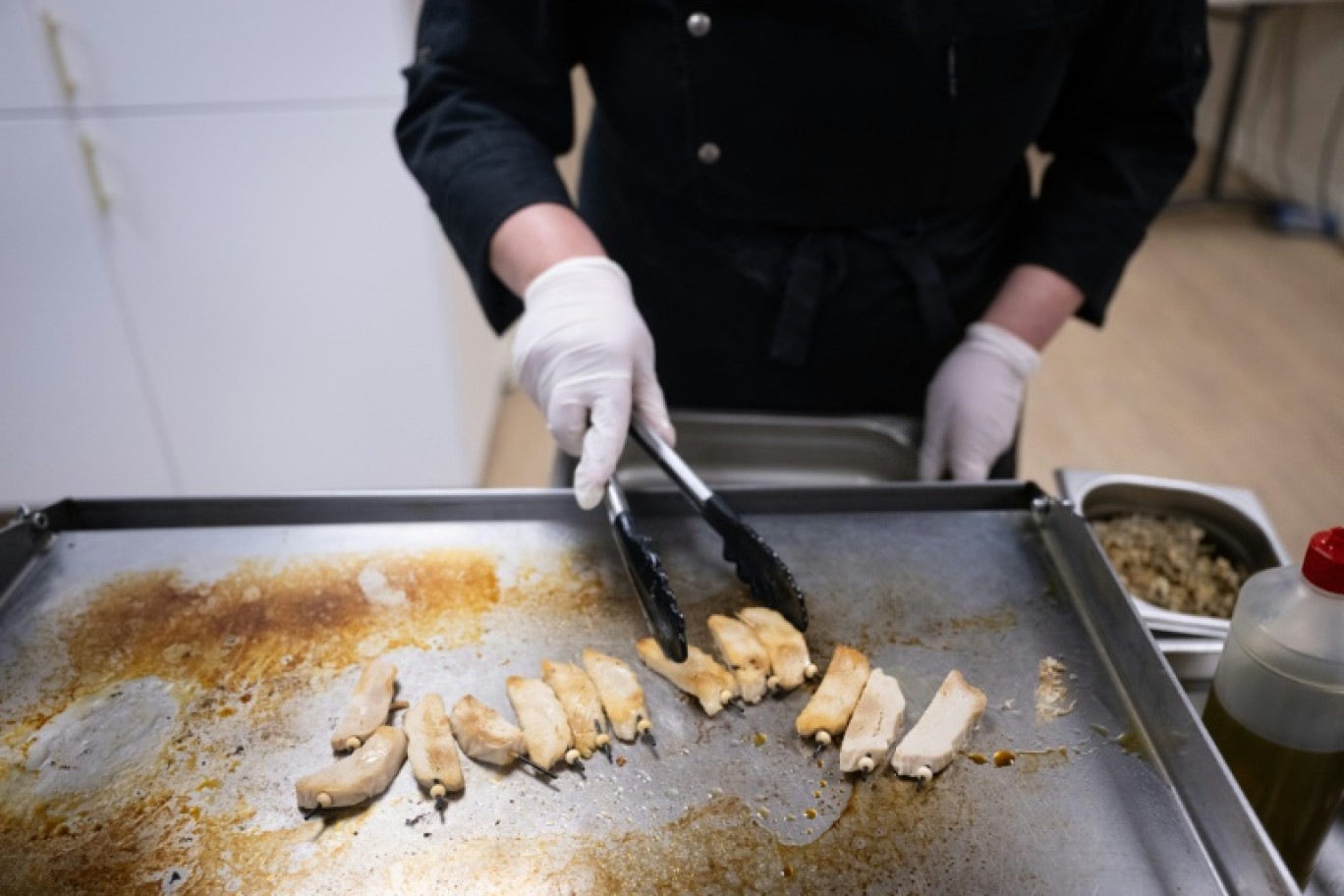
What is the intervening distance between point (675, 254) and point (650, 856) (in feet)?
2.70

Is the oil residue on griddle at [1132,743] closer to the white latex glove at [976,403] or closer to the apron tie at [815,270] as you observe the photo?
the white latex glove at [976,403]

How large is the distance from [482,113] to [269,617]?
624mm

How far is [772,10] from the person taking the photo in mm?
1115

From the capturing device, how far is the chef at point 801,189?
43.7 inches

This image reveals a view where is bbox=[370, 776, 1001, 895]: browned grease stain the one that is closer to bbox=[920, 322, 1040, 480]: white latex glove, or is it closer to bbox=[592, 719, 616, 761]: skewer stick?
bbox=[592, 719, 616, 761]: skewer stick

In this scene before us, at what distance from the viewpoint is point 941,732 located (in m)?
0.79

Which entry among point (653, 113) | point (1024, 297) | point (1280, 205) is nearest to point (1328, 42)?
point (1280, 205)

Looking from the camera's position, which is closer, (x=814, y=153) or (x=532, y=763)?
(x=532, y=763)

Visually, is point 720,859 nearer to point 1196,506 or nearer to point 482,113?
point 1196,506

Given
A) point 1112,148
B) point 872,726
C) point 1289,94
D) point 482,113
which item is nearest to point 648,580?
point 872,726

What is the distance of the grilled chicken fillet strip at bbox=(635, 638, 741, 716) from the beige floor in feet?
6.41

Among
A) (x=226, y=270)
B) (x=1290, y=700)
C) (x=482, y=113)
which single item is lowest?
(x=226, y=270)

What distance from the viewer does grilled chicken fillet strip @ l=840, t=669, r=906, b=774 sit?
785mm

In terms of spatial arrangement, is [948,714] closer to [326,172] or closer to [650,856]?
[650,856]
